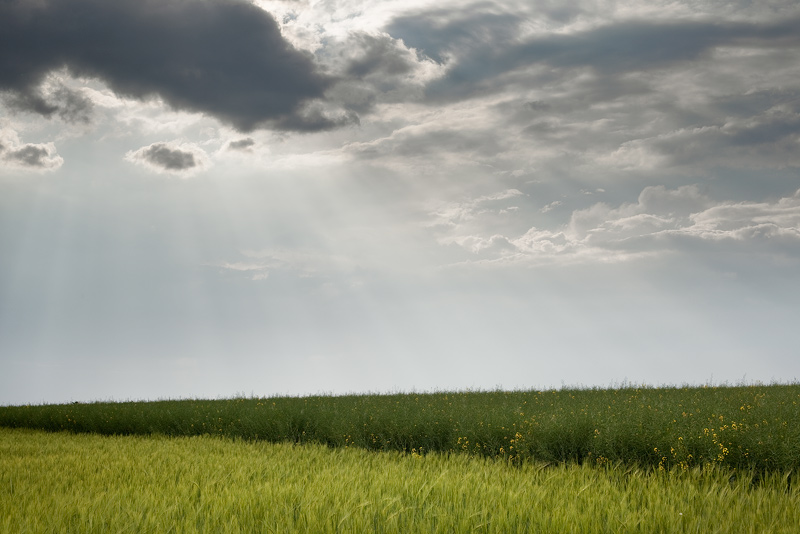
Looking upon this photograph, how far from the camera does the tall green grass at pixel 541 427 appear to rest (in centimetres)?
947

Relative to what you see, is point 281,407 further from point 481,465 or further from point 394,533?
point 394,533

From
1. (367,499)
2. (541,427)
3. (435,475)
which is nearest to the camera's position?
(367,499)

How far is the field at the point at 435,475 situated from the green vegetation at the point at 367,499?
0.11 ft

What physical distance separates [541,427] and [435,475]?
3.51m

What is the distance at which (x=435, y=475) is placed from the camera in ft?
26.9

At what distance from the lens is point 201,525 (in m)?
6.00

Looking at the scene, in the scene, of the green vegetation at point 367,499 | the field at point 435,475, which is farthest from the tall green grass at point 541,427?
the green vegetation at point 367,499

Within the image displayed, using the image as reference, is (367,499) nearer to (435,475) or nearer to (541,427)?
(435,475)

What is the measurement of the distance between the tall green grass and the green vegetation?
417 millimetres

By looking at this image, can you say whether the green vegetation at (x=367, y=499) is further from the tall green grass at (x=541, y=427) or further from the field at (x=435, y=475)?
the tall green grass at (x=541, y=427)

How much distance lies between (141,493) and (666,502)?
6.56 m

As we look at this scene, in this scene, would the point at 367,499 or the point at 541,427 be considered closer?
the point at 367,499

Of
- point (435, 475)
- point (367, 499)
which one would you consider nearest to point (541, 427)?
point (435, 475)

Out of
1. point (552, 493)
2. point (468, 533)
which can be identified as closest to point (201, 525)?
point (468, 533)
